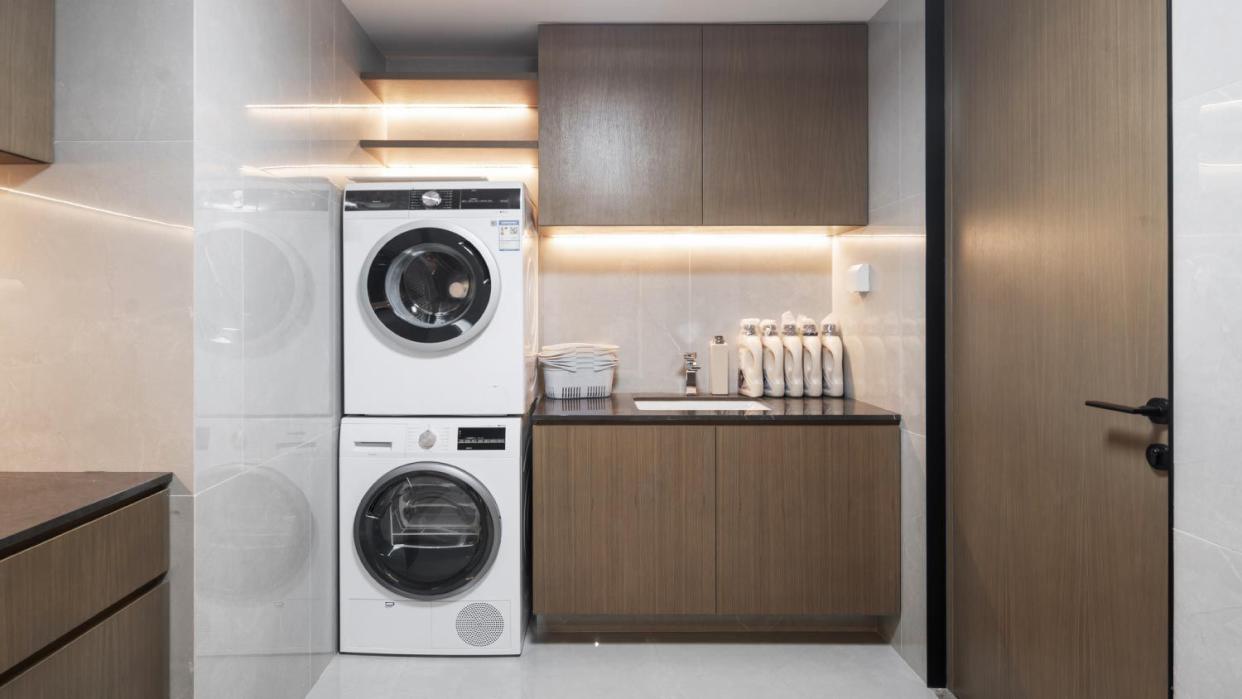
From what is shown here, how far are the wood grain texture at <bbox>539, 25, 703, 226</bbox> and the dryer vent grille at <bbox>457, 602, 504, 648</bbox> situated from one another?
149 centimetres

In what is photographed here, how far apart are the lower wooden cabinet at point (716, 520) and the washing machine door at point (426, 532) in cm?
20

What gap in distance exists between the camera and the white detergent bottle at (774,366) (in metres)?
3.11

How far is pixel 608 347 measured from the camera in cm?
312

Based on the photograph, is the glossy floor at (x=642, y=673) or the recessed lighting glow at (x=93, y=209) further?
the glossy floor at (x=642, y=673)

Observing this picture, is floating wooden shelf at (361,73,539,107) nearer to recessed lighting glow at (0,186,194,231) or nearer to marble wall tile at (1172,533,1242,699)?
recessed lighting glow at (0,186,194,231)

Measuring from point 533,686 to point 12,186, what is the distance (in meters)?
2.00

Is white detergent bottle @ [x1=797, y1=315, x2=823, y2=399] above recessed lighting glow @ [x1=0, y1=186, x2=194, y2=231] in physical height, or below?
below

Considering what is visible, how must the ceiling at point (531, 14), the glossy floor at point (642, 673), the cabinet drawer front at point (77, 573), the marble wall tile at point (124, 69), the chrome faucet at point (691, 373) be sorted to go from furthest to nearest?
the chrome faucet at point (691, 373) < the ceiling at point (531, 14) < the glossy floor at point (642, 673) < the marble wall tile at point (124, 69) < the cabinet drawer front at point (77, 573)

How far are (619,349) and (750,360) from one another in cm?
Result: 60

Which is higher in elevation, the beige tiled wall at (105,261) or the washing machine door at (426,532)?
the beige tiled wall at (105,261)

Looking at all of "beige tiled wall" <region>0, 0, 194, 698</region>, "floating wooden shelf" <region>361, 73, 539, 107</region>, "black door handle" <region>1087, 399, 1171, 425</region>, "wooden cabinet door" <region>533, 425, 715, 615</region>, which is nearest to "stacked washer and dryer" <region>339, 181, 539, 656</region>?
"wooden cabinet door" <region>533, 425, 715, 615</region>

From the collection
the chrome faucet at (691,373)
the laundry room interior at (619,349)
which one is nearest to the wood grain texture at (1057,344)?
the laundry room interior at (619,349)

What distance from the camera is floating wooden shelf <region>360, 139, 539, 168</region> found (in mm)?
2908

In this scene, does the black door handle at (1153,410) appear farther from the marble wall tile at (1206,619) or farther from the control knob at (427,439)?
the control knob at (427,439)
